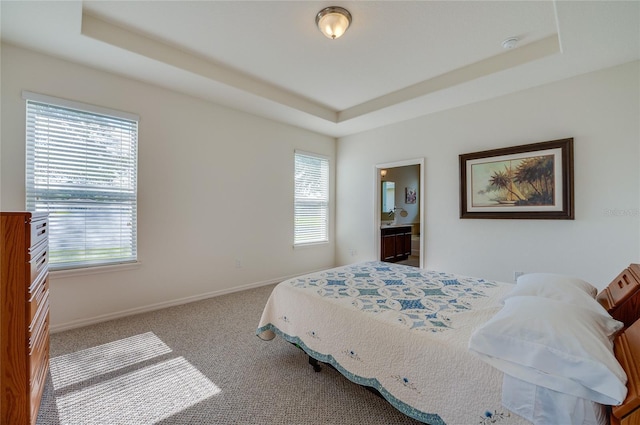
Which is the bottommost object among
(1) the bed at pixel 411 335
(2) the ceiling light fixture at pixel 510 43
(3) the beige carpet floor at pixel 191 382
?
(3) the beige carpet floor at pixel 191 382

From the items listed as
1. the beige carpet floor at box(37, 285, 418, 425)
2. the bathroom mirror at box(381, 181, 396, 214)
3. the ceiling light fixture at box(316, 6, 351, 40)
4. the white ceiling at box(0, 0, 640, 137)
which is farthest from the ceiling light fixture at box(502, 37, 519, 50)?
the bathroom mirror at box(381, 181, 396, 214)

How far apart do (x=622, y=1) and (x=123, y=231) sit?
475 cm

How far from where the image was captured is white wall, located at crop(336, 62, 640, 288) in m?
2.69

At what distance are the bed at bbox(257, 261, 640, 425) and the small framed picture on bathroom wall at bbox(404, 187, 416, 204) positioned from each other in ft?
Result: 16.2

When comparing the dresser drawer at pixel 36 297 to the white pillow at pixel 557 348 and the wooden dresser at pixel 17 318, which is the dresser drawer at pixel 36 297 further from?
the white pillow at pixel 557 348

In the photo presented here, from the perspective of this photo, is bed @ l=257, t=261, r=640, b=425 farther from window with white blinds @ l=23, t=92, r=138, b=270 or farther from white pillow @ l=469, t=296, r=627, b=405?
window with white blinds @ l=23, t=92, r=138, b=270

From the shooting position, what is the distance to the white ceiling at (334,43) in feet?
7.02

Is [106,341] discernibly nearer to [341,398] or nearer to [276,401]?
[276,401]

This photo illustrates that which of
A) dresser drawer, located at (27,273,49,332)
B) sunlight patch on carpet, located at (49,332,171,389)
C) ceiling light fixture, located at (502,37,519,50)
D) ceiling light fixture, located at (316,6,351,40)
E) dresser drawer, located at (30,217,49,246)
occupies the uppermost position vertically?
ceiling light fixture, located at (502,37,519,50)

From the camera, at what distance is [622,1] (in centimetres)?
185

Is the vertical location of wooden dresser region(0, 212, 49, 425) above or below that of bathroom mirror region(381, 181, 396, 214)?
below

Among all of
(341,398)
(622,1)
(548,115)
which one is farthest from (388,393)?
(548,115)

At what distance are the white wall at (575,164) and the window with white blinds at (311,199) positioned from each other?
1210 mm

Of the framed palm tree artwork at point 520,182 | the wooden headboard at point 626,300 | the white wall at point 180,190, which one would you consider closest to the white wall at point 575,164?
the framed palm tree artwork at point 520,182
